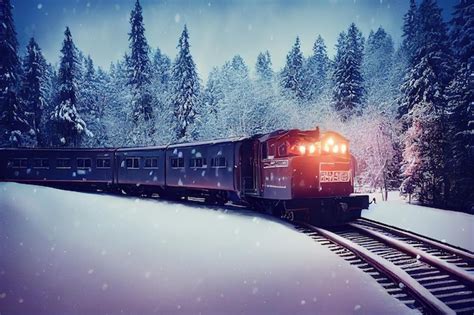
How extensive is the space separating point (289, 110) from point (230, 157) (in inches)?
1090

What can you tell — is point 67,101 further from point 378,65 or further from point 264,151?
point 378,65

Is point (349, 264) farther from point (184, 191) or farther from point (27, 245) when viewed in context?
point (184, 191)

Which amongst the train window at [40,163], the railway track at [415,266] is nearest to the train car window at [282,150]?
the railway track at [415,266]

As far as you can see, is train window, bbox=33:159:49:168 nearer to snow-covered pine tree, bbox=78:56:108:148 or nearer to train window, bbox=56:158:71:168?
train window, bbox=56:158:71:168

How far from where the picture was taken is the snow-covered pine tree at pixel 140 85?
146 feet

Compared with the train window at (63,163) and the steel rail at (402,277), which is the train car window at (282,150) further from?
the train window at (63,163)

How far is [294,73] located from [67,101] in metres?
29.3

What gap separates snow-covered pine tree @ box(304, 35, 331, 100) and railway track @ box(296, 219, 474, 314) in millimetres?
45257

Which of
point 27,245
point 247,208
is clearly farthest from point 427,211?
point 27,245

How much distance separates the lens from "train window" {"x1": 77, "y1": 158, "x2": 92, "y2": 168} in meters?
28.1

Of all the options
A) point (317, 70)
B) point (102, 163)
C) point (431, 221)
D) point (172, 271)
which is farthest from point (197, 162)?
point (317, 70)

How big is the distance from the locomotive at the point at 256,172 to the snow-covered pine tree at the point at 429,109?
8.49 m

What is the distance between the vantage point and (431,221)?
43.1 ft

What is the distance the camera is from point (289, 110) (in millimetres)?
42969
